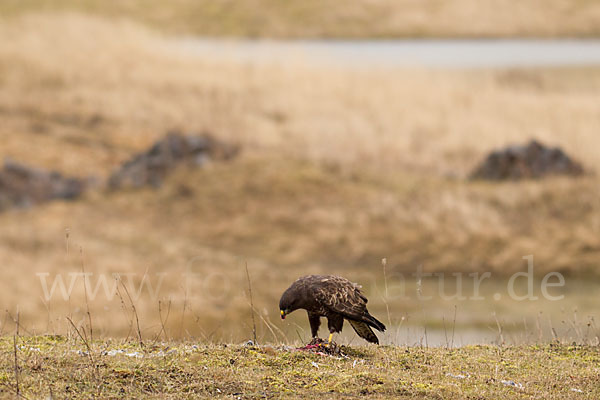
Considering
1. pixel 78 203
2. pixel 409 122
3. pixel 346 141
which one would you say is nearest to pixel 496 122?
pixel 409 122

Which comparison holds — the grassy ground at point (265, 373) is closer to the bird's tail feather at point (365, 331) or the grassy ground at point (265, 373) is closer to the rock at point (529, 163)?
the bird's tail feather at point (365, 331)

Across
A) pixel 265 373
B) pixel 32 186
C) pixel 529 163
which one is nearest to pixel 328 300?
pixel 265 373

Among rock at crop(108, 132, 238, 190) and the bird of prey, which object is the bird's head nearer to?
the bird of prey

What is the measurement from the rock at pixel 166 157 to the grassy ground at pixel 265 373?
26.9 m

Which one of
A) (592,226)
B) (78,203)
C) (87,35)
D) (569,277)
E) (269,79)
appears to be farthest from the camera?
(87,35)

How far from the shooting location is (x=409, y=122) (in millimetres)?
41688

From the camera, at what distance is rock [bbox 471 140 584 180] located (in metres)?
32.7

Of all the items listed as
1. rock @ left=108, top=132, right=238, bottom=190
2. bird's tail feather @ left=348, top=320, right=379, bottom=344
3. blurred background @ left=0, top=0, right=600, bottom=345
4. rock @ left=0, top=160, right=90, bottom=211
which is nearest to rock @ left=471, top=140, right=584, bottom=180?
blurred background @ left=0, top=0, right=600, bottom=345

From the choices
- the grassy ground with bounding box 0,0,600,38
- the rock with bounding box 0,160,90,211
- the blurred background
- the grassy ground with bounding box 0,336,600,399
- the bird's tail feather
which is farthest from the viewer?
the grassy ground with bounding box 0,0,600,38

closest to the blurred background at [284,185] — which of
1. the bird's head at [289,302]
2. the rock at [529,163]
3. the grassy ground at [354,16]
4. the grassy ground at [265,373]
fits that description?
the rock at [529,163]

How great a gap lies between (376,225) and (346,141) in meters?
9.03

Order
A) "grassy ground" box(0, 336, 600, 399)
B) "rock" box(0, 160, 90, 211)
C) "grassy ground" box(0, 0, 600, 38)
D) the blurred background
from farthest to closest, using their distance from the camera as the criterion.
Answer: "grassy ground" box(0, 0, 600, 38), "rock" box(0, 160, 90, 211), the blurred background, "grassy ground" box(0, 336, 600, 399)

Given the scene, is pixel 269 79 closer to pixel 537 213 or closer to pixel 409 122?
pixel 409 122

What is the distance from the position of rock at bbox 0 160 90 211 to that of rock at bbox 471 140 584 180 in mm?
16705
